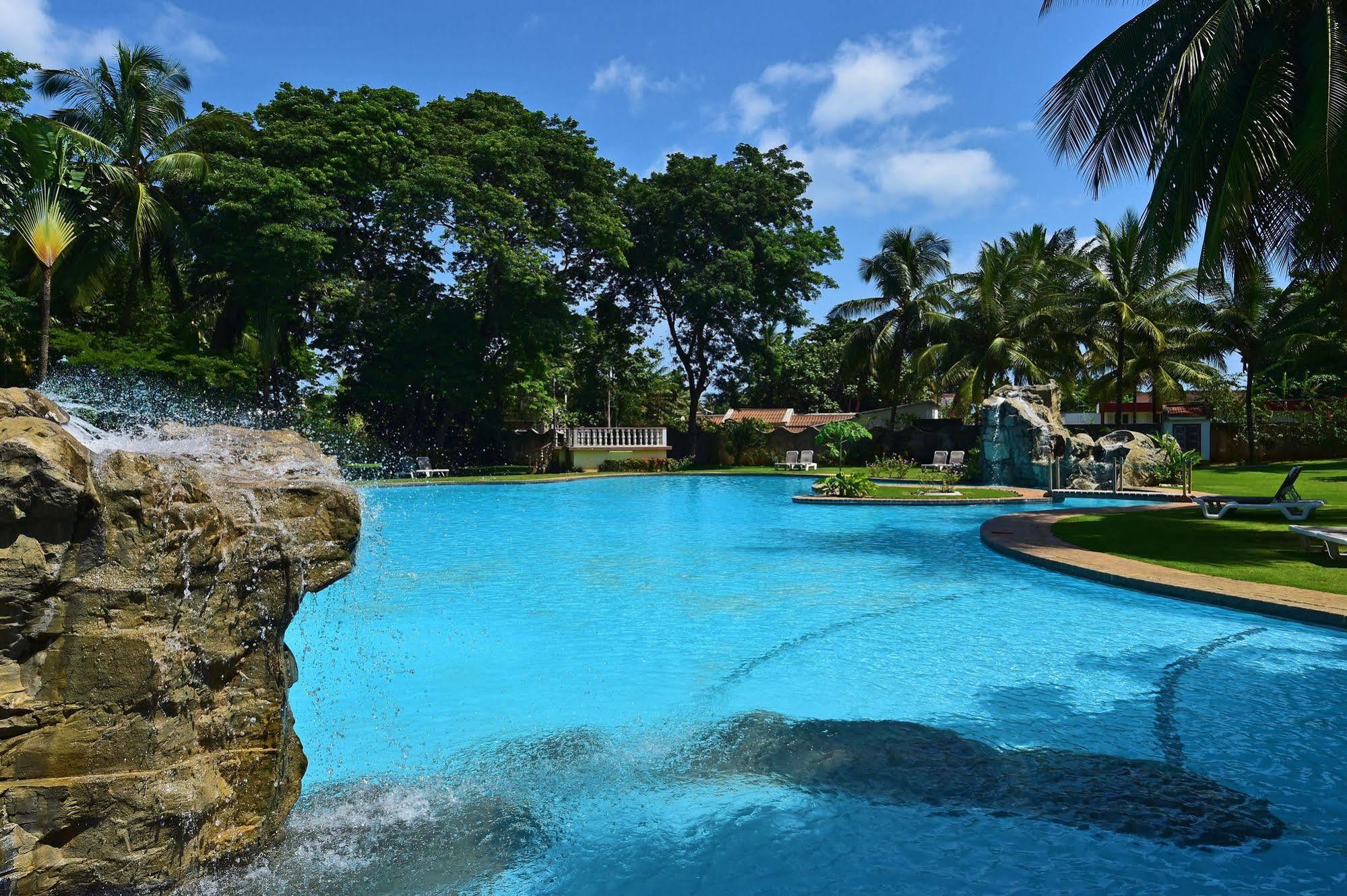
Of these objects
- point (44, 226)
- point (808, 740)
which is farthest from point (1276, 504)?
point (44, 226)

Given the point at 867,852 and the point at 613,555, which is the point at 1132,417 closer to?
the point at 613,555

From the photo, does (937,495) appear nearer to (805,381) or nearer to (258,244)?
(258,244)

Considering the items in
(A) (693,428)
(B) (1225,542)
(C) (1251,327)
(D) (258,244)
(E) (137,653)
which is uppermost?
(D) (258,244)

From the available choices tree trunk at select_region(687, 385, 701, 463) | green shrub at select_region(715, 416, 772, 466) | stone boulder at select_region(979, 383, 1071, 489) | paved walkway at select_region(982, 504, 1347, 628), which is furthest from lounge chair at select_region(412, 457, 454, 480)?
paved walkway at select_region(982, 504, 1347, 628)

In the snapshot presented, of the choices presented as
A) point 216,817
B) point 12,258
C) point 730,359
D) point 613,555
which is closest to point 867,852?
point 216,817

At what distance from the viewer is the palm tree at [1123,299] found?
35.2m

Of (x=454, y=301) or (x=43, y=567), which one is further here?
(x=454, y=301)

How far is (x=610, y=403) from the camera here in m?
49.8

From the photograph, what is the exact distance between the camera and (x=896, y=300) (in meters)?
40.5

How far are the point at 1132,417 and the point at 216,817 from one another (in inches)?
1894

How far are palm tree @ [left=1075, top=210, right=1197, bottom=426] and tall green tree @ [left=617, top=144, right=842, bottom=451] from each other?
41.1ft

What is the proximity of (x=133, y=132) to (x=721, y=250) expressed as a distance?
24513mm

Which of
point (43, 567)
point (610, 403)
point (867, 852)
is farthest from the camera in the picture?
point (610, 403)

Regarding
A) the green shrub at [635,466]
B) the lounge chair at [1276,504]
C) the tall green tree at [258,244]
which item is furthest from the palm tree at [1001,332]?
the tall green tree at [258,244]
